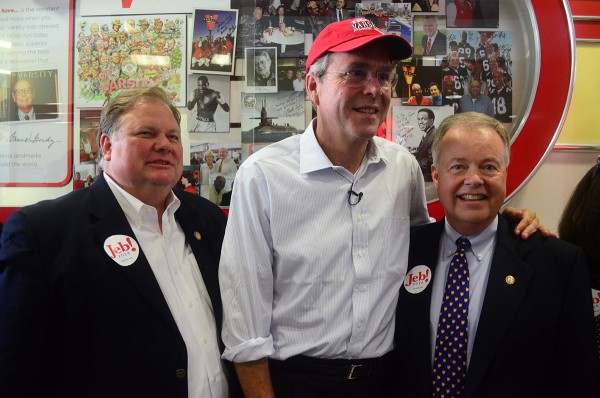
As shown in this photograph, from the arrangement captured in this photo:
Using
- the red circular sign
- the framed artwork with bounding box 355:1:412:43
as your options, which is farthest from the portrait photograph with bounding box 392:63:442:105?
the red circular sign

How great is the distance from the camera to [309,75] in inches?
69.2

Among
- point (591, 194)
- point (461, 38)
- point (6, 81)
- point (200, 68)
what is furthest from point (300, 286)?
point (6, 81)

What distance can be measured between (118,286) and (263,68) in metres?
1.21

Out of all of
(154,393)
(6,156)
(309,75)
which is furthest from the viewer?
(6,156)

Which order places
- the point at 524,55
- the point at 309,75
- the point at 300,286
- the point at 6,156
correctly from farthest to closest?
the point at 6,156, the point at 524,55, the point at 309,75, the point at 300,286

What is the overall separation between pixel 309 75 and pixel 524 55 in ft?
3.57

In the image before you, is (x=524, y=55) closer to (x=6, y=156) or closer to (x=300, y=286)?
(x=300, y=286)

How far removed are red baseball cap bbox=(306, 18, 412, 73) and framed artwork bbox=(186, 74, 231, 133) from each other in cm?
71

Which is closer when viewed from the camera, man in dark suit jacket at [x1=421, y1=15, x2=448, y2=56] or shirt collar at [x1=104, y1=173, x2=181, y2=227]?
shirt collar at [x1=104, y1=173, x2=181, y2=227]

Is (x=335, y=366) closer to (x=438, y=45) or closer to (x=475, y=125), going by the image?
(x=475, y=125)

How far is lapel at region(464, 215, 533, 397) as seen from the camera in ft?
4.80

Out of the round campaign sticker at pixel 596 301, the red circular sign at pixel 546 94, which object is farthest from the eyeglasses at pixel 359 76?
the round campaign sticker at pixel 596 301

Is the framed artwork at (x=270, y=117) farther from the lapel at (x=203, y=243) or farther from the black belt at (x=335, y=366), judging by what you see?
the black belt at (x=335, y=366)

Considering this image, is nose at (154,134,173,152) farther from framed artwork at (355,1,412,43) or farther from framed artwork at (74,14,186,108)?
framed artwork at (355,1,412,43)
